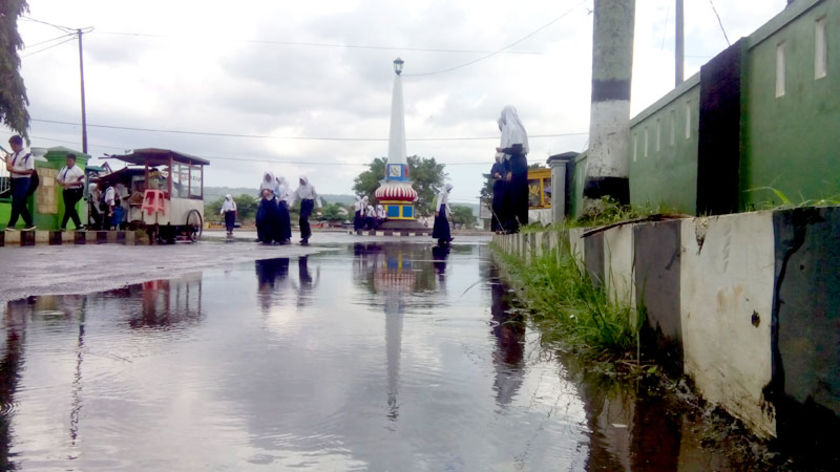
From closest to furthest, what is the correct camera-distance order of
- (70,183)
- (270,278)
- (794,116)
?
(794,116), (270,278), (70,183)

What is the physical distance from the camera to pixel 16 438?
2.66m

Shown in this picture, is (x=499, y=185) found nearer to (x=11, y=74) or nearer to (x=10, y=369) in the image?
(x=10, y=369)

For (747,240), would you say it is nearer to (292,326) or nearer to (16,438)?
(16,438)

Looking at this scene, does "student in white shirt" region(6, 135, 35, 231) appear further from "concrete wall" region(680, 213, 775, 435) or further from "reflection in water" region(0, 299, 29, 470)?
"concrete wall" region(680, 213, 775, 435)

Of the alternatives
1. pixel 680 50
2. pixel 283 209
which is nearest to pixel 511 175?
pixel 283 209

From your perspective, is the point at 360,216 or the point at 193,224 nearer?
the point at 193,224

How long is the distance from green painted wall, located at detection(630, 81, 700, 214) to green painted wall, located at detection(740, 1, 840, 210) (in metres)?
1.20

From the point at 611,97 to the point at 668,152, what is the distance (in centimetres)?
72

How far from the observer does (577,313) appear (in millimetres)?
4789

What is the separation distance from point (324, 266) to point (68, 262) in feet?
11.6

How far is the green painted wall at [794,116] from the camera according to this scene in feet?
12.3

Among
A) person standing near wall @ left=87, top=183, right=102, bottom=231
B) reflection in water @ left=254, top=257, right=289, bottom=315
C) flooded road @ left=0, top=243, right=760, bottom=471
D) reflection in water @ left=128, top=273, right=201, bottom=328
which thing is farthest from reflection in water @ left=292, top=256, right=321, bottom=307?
person standing near wall @ left=87, top=183, right=102, bottom=231

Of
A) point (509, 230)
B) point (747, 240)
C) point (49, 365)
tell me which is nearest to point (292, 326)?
point (49, 365)

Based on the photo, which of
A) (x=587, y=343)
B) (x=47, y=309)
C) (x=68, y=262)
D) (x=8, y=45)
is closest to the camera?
(x=587, y=343)
